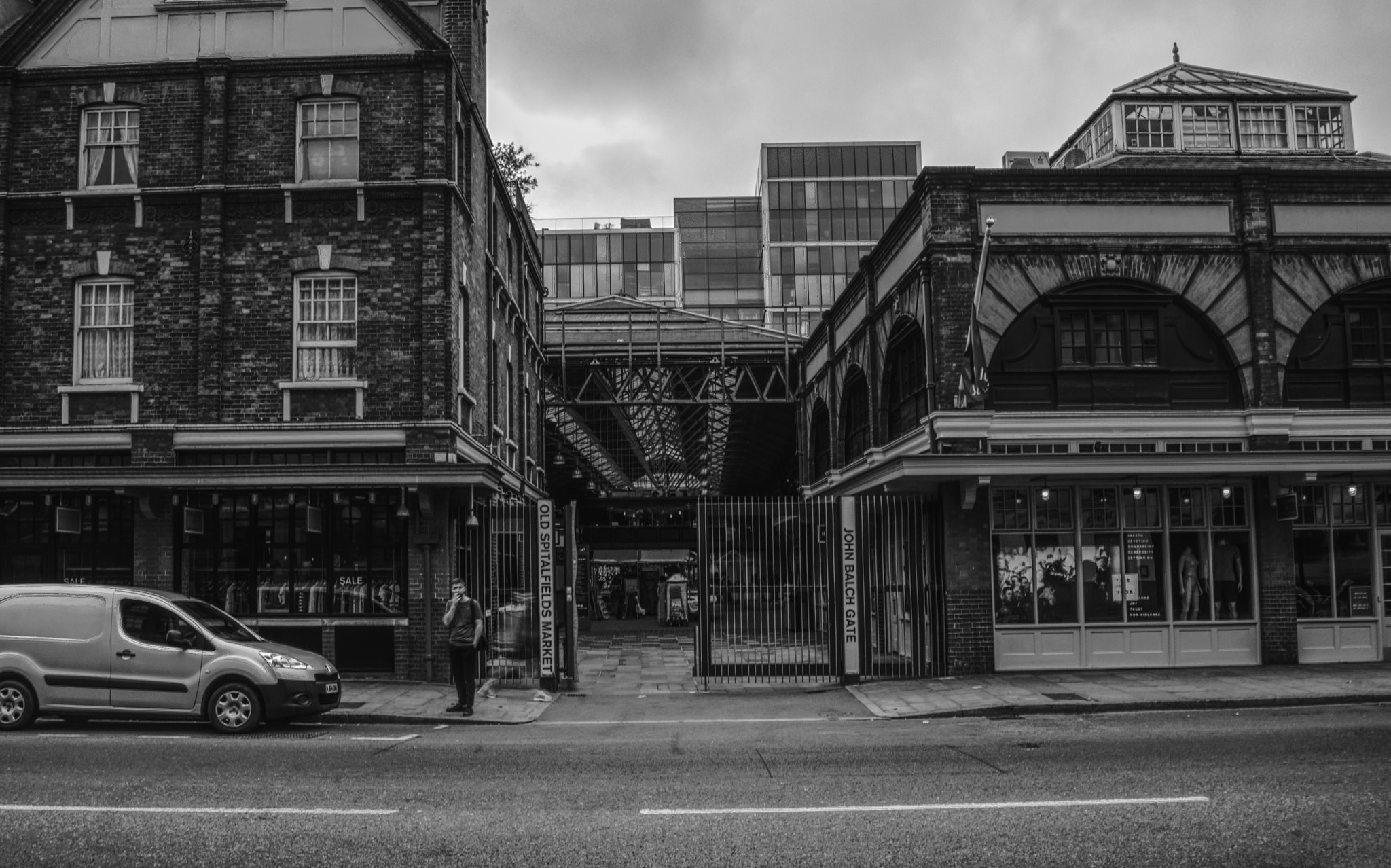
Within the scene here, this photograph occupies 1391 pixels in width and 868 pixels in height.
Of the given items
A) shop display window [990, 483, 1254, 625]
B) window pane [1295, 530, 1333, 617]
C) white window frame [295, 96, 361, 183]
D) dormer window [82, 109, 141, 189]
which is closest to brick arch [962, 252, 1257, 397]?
shop display window [990, 483, 1254, 625]

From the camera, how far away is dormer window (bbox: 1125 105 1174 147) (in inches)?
1046

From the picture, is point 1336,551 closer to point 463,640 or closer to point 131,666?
point 463,640

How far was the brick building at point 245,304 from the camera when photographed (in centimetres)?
1942

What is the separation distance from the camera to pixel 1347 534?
19.9 metres

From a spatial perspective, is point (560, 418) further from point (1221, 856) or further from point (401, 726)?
point (1221, 856)

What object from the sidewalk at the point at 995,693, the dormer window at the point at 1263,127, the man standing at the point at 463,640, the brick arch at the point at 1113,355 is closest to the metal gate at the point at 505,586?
the sidewalk at the point at 995,693

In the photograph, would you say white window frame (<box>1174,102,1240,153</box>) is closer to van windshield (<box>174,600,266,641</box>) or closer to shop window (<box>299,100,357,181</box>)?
shop window (<box>299,100,357,181</box>)

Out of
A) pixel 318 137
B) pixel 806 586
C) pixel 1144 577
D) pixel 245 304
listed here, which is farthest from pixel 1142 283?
pixel 245 304

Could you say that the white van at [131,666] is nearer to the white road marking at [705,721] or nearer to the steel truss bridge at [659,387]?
the white road marking at [705,721]

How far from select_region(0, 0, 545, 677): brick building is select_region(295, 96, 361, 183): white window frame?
0.04m

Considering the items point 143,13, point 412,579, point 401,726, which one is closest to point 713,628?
point 412,579

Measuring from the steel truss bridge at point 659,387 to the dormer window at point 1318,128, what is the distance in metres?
15.0

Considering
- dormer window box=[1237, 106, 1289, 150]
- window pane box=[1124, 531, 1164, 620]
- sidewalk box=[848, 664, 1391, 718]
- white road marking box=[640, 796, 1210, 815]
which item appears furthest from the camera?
dormer window box=[1237, 106, 1289, 150]

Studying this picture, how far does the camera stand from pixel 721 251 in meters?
94.1
